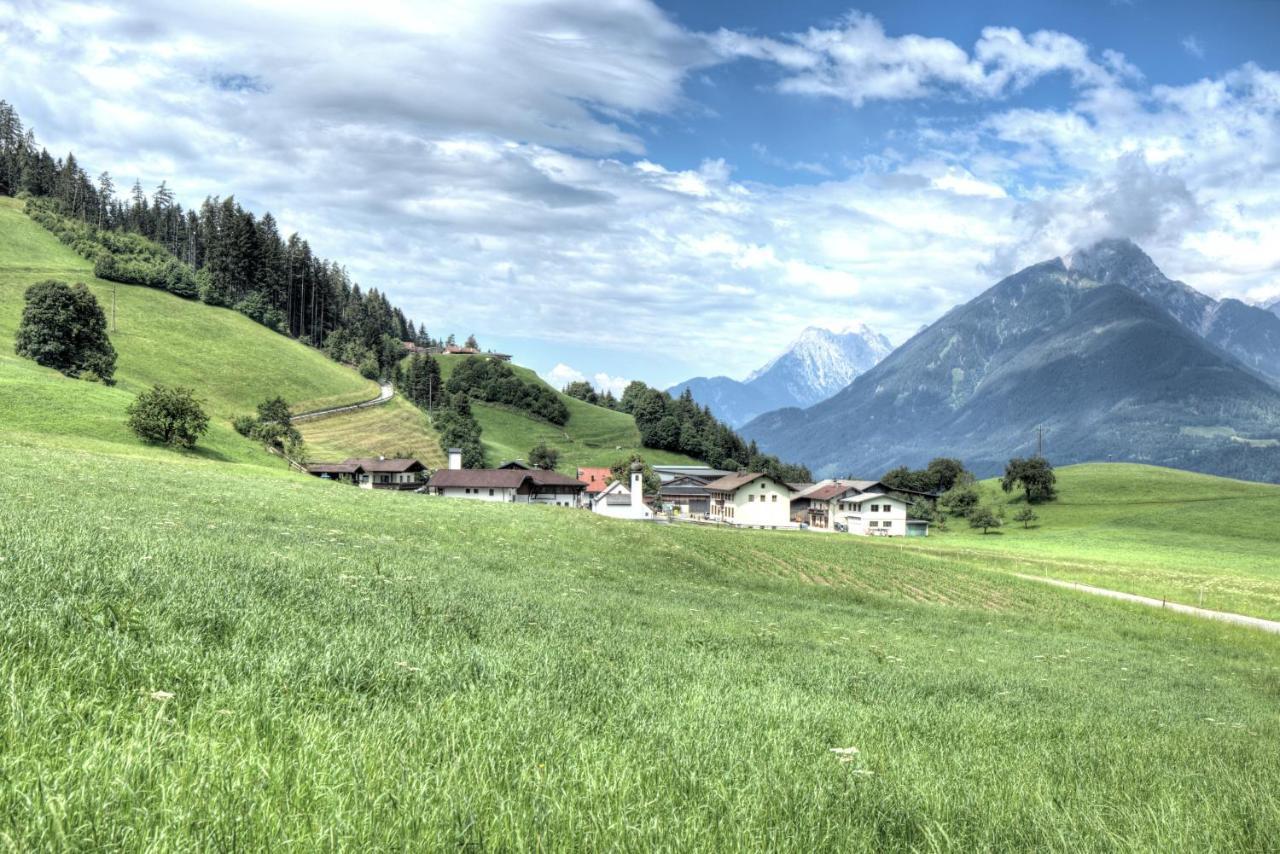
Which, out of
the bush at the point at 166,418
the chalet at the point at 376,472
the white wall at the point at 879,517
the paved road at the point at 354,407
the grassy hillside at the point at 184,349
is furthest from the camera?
the white wall at the point at 879,517

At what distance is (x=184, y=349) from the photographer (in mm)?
135125

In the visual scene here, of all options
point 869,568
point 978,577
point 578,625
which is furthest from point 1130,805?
point 978,577

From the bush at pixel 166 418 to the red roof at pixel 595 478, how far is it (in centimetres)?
9789

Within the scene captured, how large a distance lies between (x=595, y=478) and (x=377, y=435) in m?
55.2

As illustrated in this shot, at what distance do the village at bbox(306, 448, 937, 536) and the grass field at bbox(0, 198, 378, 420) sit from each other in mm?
26193

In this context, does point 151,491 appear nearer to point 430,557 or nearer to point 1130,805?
point 430,557

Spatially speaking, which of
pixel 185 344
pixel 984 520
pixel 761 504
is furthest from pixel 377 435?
pixel 984 520

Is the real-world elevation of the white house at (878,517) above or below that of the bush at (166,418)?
below

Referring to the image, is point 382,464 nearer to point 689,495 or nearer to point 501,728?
point 689,495

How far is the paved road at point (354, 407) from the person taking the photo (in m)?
136

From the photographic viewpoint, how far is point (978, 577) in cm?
4931

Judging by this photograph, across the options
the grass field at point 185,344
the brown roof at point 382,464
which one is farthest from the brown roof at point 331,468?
the grass field at point 185,344

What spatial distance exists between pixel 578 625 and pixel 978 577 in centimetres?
Result: 4509

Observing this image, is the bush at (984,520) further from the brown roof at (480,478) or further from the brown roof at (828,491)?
the brown roof at (480,478)
